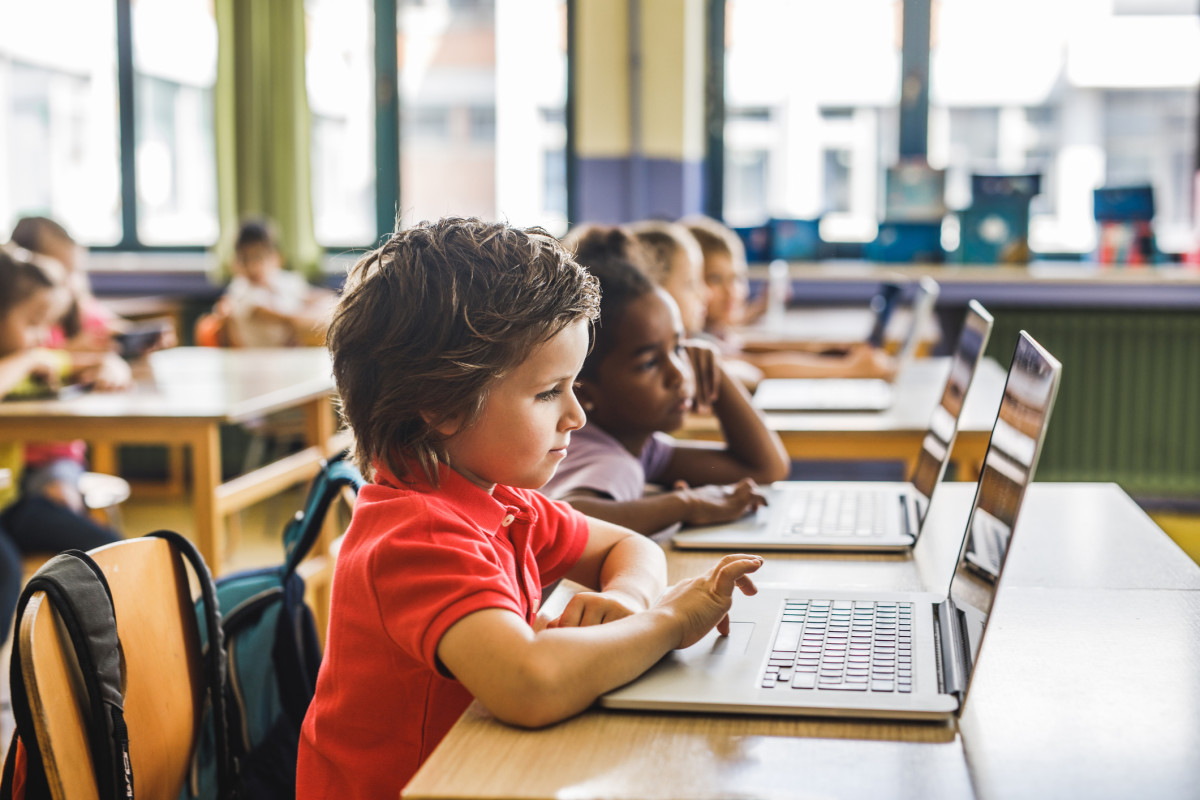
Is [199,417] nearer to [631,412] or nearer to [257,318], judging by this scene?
[631,412]

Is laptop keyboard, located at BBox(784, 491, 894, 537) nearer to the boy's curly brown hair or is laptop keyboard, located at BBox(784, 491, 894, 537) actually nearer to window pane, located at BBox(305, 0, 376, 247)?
the boy's curly brown hair

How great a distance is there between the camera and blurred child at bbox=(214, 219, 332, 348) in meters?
4.18

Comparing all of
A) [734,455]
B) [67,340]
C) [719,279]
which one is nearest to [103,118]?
[67,340]

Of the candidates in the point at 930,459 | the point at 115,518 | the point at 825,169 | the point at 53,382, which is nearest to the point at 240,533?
the point at 115,518

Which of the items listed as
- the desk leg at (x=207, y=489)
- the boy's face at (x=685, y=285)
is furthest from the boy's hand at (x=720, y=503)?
the desk leg at (x=207, y=489)

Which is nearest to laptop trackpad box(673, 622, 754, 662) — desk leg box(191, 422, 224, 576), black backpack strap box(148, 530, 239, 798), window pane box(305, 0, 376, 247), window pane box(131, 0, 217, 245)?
black backpack strap box(148, 530, 239, 798)

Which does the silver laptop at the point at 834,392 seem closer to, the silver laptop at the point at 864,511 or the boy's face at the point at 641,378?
the silver laptop at the point at 864,511

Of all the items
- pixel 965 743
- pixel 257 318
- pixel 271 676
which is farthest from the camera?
pixel 257 318

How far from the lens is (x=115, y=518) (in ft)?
11.7

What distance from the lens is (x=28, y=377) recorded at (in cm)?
260

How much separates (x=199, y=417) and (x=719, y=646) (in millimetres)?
1644

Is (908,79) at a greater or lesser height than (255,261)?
greater

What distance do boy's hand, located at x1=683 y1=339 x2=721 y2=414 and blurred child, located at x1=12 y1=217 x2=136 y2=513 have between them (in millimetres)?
1405

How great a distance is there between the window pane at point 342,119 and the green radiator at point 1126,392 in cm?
277
